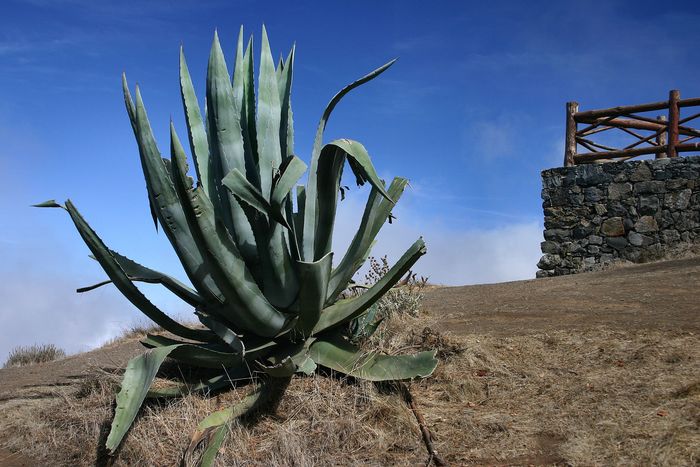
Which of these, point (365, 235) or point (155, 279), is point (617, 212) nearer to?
point (365, 235)

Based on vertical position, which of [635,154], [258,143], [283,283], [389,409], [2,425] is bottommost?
[2,425]

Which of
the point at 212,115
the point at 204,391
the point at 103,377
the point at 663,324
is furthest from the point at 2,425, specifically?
the point at 663,324

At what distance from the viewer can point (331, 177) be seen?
4602 mm

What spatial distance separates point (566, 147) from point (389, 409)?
11.0 metres

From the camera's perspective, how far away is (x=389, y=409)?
181 inches

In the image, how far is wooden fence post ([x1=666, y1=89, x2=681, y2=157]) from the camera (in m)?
Result: 13.6

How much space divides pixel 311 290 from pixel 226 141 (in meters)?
1.15

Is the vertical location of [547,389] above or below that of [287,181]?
below

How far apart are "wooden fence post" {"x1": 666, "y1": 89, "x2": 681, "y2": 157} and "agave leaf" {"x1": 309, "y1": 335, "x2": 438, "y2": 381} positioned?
35.3ft

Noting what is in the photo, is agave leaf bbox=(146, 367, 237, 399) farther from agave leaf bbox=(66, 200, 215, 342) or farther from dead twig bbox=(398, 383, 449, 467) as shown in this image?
dead twig bbox=(398, 383, 449, 467)

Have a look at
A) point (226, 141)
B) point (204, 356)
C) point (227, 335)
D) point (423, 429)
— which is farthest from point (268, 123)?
point (423, 429)

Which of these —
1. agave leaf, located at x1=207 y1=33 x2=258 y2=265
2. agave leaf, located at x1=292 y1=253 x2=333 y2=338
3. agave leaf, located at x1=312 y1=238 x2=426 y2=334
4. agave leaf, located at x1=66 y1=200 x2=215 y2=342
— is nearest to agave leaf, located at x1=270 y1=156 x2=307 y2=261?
agave leaf, located at x1=292 y1=253 x2=333 y2=338

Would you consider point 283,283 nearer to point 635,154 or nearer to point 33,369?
point 33,369

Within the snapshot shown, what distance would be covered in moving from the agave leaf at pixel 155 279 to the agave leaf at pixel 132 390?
658 millimetres
